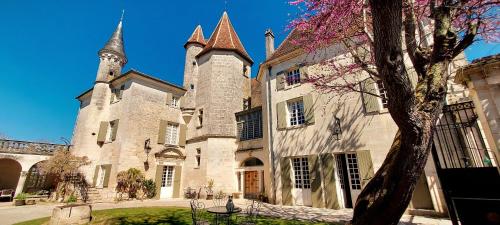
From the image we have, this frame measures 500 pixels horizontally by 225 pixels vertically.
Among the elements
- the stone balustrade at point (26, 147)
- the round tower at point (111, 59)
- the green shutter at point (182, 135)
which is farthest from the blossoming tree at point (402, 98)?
the stone balustrade at point (26, 147)

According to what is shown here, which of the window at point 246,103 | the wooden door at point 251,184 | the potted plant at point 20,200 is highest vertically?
the window at point 246,103

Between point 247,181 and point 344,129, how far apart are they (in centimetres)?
750

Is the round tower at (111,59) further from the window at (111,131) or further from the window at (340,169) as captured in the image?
the window at (340,169)

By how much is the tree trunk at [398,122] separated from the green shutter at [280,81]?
388 inches

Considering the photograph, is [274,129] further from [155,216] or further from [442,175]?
[442,175]

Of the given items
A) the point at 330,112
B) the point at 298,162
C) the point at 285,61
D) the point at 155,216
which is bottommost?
the point at 155,216

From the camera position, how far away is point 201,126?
16219mm

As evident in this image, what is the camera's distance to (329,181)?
9.45 m

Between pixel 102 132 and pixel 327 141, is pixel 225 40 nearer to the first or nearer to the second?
pixel 102 132

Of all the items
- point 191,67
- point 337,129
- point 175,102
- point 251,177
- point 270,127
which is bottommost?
point 251,177

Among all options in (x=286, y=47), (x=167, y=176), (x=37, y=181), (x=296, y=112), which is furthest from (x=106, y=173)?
(x=286, y=47)

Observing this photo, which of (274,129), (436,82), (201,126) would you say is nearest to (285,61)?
(274,129)

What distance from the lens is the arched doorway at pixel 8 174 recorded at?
18.2 m

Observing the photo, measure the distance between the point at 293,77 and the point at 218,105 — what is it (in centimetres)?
632
